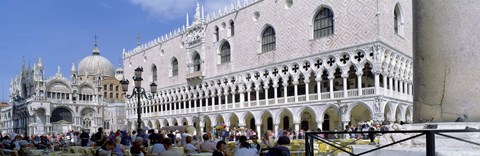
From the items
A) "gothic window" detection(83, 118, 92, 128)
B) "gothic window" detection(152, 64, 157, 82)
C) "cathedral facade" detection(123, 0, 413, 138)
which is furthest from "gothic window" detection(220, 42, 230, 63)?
"gothic window" detection(83, 118, 92, 128)

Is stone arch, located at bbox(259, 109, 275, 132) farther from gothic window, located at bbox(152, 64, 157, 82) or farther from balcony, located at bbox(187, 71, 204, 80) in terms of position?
gothic window, located at bbox(152, 64, 157, 82)

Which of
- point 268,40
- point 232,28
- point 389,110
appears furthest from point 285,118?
point 389,110

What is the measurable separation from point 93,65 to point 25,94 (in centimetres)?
1505

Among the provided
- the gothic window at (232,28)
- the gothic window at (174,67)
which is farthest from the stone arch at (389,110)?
the gothic window at (174,67)

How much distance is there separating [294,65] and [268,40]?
333 centimetres

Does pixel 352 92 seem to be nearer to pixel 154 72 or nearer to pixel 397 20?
pixel 397 20

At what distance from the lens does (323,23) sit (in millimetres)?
27078

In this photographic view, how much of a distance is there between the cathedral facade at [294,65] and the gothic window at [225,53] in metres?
0.08

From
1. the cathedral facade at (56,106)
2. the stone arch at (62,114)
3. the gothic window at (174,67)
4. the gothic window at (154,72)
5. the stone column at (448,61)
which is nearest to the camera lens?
the stone column at (448,61)

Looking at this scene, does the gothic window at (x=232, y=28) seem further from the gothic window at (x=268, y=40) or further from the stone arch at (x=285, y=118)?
the stone arch at (x=285, y=118)

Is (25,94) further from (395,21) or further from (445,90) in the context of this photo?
(445,90)

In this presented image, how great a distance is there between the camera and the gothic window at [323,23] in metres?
26.7

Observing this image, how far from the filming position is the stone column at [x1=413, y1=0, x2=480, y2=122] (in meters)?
4.05

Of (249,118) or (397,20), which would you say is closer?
(397,20)
